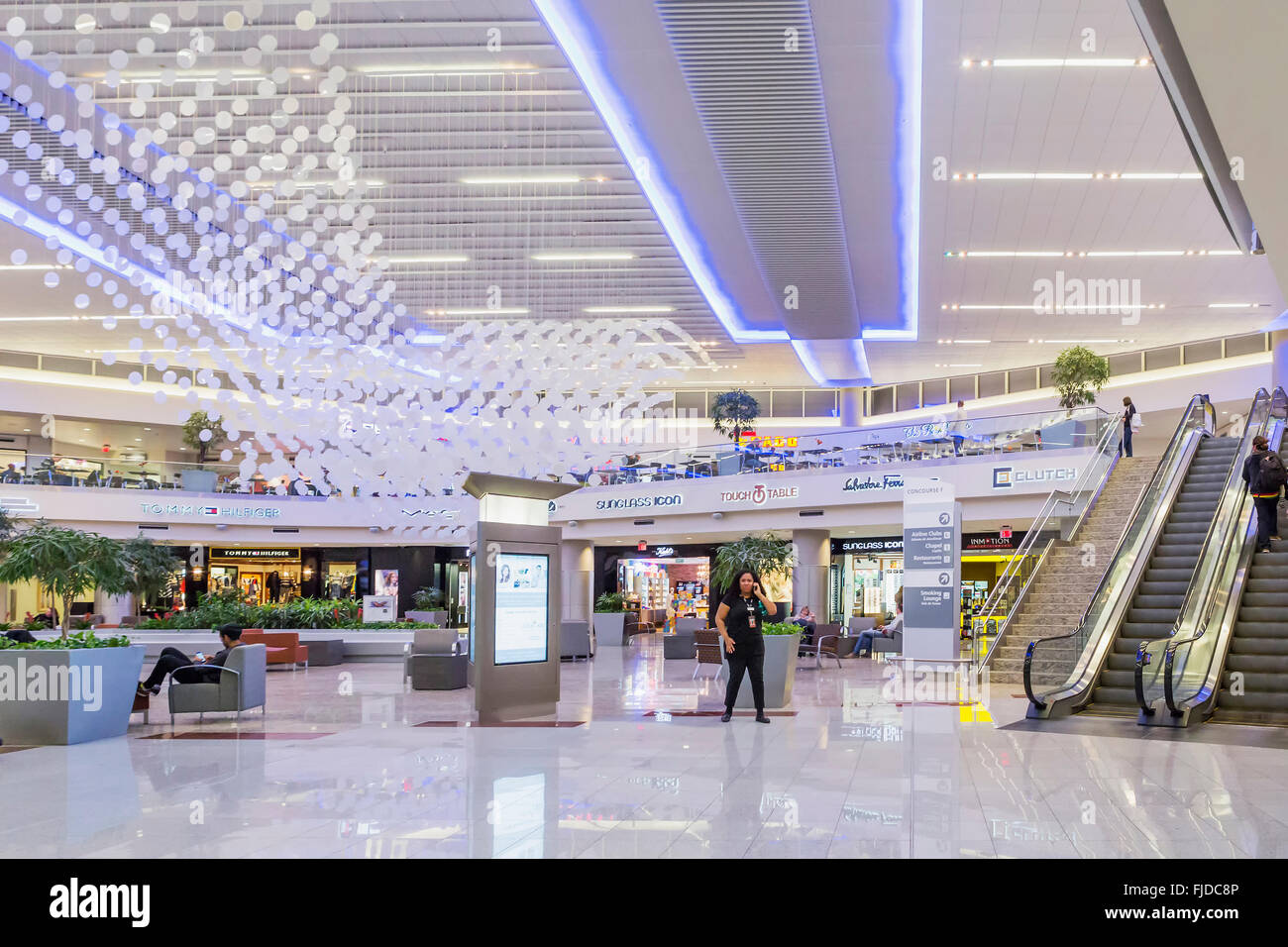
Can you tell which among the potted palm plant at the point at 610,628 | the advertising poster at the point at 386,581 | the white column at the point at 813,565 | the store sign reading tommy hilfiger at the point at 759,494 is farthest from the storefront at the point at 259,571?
the white column at the point at 813,565

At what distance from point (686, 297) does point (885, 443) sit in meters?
5.16

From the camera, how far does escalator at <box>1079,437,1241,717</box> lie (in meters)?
11.0

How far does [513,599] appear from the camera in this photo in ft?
33.7

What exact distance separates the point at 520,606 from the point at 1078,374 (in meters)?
16.3

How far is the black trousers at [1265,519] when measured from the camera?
12.0 m

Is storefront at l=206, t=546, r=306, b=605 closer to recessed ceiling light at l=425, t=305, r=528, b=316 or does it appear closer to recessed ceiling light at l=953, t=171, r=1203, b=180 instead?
recessed ceiling light at l=425, t=305, r=528, b=316

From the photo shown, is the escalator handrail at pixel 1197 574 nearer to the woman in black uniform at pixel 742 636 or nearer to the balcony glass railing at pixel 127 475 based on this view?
the woman in black uniform at pixel 742 636

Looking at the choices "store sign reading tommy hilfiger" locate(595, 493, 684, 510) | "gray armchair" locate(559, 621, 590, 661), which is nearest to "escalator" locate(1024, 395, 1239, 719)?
A: "gray armchair" locate(559, 621, 590, 661)

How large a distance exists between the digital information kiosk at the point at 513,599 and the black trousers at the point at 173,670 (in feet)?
8.67

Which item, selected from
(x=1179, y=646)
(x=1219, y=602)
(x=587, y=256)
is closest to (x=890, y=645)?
(x=587, y=256)

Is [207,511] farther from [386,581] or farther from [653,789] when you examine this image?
[653,789]

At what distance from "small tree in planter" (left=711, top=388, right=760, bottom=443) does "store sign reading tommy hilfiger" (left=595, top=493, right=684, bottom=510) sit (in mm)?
4189

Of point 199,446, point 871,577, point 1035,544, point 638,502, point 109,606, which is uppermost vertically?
point 199,446
